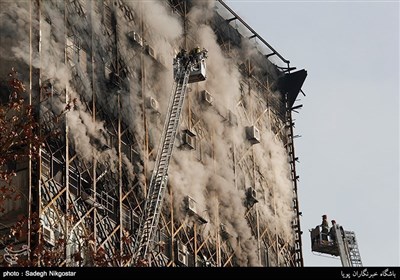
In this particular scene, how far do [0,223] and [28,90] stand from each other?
4505mm

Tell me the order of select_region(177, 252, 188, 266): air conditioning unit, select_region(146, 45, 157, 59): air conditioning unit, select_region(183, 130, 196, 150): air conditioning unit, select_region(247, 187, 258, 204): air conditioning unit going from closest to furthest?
select_region(177, 252, 188, 266): air conditioning unit, select_region(146, 45, 157, 59): air conditioning unit, select_region(183, 130, 196, 150): air conditioning unit, select_region(247, 187, 258, 204): air conditioning unit

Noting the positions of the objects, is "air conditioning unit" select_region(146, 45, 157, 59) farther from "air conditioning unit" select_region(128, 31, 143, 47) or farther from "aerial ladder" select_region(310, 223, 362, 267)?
"aerial ladder" select_region(310, 223, 362, 267)

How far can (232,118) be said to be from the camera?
187 feet

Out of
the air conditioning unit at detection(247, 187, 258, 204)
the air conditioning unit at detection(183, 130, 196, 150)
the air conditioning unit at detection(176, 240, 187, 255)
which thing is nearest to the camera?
the air conditioning unit at detection(176, 240, 187, 255)

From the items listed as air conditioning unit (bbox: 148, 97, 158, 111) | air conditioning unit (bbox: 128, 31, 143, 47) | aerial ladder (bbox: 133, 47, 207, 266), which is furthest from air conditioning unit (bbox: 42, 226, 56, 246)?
air conditioning unit (bbox: 128, 31, 143, 47)

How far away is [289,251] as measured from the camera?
5966cm

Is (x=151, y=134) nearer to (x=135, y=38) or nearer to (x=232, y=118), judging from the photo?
(x=135, y=38)

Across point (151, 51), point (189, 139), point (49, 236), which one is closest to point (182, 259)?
point (189, 139)

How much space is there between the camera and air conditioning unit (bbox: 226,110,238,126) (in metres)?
56.6

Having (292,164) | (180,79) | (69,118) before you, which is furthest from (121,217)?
(292,164)

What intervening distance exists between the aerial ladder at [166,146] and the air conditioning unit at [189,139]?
170 cm

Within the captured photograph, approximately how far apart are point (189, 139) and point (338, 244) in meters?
7.65

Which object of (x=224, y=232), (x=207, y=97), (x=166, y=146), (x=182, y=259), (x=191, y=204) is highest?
(x=207, y=97)

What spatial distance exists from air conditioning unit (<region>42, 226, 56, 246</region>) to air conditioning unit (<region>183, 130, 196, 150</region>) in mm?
12063
